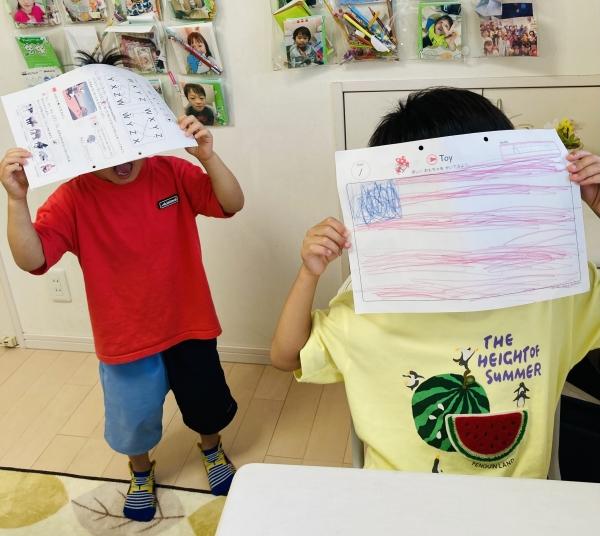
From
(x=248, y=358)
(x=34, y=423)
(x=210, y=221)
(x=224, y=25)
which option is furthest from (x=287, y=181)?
(x=34, y=423)

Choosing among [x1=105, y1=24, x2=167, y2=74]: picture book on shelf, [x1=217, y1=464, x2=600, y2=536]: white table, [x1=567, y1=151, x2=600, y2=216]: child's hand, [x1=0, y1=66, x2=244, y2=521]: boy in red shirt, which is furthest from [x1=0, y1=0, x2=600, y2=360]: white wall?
[x1=217, y1=464, x2=600, y2=536]: white table

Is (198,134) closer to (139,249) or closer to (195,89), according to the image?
(139,249)

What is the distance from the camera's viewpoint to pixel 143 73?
1.69 metres

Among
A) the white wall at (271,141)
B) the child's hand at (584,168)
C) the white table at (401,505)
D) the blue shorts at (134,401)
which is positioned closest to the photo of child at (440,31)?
the white wall at (271,141)

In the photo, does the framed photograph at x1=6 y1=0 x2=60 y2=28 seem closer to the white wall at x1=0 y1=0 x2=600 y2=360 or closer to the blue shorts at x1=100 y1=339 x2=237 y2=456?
the white wall at x1=0 y1=0 x2=600 y2=360

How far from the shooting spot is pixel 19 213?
1.18m

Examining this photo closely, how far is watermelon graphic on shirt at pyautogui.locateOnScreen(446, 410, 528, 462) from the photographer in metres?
0.85

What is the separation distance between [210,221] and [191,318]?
0.49 metres

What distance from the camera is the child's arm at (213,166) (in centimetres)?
123

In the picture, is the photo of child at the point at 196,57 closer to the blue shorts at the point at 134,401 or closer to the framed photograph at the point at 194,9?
the framed photograph at the point at 194,9

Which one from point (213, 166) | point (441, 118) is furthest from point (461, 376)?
point (213, 166)

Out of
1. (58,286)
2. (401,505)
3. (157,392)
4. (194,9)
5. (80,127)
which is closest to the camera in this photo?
(401,505)

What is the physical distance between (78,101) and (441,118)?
2.23 ft

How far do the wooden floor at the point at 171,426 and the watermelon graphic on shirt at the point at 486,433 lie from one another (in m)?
0.81
